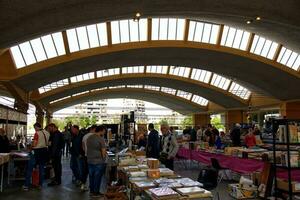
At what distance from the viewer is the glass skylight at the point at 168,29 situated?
19547 millimetres

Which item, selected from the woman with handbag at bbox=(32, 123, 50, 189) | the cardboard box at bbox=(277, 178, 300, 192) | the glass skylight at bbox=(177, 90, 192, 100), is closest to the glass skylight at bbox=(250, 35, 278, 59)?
the woman with handbag at bbox=(32, 123, 50, 189)

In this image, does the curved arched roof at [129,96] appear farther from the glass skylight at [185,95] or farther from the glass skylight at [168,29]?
the glass skylight at [168,29]

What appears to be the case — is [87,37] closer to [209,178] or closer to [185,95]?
[209,178]

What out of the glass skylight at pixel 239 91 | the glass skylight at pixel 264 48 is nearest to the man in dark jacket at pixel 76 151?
the glass skylight at pixel 264 48

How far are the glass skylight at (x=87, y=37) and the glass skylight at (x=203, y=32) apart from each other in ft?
16.3

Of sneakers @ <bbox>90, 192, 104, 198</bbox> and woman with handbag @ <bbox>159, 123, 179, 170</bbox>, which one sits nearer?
sneakers @ <bbox>90, 192, 104, 198</bbox>

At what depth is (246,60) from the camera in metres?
21.2

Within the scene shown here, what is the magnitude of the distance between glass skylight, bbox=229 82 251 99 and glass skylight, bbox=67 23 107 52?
53.1 ft

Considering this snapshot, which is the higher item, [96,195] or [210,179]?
[210,179]

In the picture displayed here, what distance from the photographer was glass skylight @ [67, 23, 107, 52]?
720 inches

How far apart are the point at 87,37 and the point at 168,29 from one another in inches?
178

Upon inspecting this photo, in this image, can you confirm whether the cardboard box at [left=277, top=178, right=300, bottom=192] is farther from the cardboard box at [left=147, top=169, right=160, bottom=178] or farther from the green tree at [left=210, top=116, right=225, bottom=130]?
the green tree at [left=210, top=116, right=225, bottom=130]

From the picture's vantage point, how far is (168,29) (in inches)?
773

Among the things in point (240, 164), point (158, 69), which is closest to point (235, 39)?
point (158, 69)
